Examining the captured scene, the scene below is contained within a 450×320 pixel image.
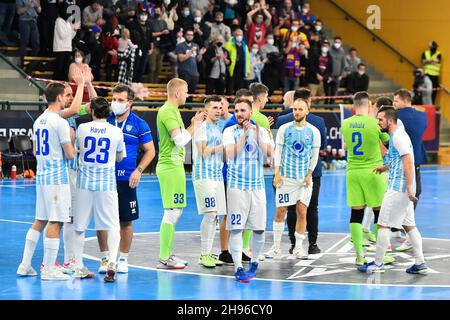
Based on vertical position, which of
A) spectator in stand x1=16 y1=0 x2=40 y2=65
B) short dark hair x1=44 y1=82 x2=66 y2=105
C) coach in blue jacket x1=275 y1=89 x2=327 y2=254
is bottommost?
coach in blue jacket x1=275 y1=89 x2=327 y2=254

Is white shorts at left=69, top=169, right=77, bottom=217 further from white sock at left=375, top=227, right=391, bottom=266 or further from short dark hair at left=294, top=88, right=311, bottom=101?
white sock at left=375, top=227, right=391, bottom=266

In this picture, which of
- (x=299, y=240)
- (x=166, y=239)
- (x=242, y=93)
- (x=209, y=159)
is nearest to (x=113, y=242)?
(x=166, y=239)

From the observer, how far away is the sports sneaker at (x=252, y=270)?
1097 centimetres

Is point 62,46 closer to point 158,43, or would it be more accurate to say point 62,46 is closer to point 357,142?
point 158,43

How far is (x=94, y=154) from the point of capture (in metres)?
10.8

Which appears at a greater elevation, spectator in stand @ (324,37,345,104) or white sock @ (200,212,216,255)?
spectator in stand @ (324,37,345,104)

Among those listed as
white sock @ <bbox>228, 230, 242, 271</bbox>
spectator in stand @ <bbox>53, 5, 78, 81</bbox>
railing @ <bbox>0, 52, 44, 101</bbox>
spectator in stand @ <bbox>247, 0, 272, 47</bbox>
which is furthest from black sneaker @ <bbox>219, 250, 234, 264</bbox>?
spectator in stand @ <bbox>247, 0, 272, 47</bbox>

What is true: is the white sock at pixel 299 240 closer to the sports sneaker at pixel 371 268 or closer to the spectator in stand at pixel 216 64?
the sports sneaker at pixel 371 268

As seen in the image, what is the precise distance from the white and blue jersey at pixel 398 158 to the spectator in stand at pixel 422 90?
2298 centimetres

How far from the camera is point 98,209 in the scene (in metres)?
A: 10.8

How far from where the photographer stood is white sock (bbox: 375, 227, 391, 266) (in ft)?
37.1

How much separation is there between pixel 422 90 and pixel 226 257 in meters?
23.0

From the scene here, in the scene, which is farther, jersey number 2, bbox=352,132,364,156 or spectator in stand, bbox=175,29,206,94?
spectator in stand, bbox=175,29,206,94

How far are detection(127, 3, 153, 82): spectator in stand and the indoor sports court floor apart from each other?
9.96 meters
